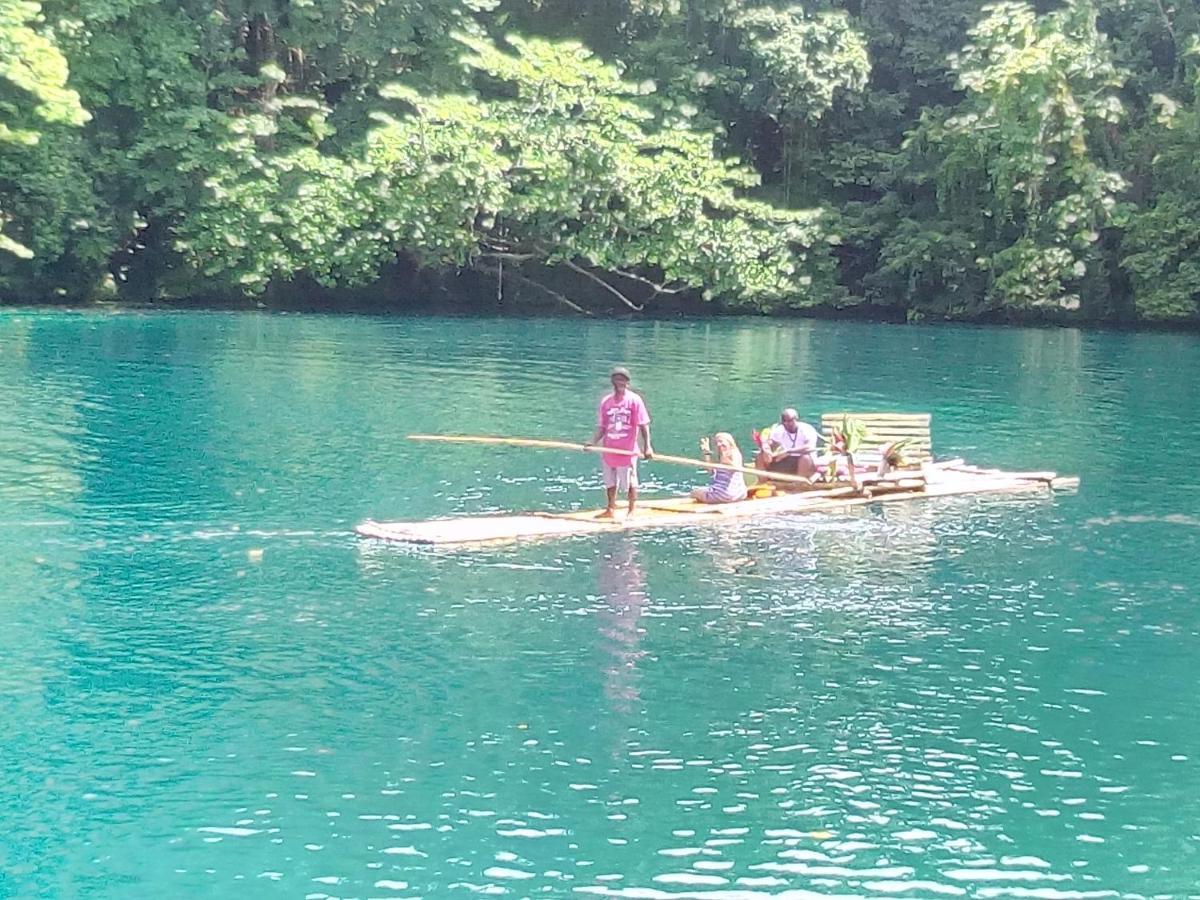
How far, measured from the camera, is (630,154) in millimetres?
45531

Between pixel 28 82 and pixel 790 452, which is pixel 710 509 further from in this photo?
pixel 28 82

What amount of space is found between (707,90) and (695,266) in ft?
18.5

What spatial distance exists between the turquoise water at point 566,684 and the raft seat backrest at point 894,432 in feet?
4.52

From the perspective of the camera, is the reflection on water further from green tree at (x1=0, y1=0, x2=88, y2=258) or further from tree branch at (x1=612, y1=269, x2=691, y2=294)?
tree branch at (x1=612, y1=269, x2=691, y2=294)

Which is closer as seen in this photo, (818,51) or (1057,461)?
(1057,461)

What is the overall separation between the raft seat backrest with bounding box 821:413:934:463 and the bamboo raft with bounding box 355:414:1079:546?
0.04 feet

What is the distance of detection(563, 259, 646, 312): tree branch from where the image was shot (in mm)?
48281

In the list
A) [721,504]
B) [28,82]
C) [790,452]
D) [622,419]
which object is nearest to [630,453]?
[622,419]

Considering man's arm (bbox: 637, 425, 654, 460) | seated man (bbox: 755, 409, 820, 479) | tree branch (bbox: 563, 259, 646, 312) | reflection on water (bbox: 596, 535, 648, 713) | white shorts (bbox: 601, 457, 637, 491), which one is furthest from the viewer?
tree branch (bbox: 563, 259, 646, 312)

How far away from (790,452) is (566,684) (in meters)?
7.78

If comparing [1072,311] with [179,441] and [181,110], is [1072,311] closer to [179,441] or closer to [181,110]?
[181,110]

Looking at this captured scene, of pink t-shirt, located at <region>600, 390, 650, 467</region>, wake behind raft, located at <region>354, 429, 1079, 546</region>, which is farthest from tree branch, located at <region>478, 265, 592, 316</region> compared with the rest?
pink t-shirt, located at <region>600, 390, 650, 467</region>

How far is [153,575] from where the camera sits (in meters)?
14.4

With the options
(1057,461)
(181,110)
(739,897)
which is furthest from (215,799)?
(181,110)
